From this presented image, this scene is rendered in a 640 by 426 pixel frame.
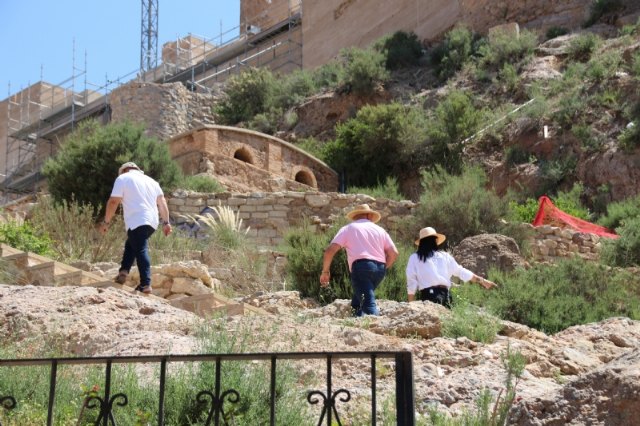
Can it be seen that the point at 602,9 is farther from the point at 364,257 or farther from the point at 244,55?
the point at 364,257

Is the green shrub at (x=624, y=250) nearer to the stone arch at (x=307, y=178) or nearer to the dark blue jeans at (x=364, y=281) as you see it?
the dark blue jeans at (x=364, y=281)

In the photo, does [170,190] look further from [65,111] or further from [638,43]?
[65,111]

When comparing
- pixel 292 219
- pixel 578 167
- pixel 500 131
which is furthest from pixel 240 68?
pixel 292 219

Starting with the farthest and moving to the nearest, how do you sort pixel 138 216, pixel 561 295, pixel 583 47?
pixel 583 47
pixel 561 295
pixel 138 216

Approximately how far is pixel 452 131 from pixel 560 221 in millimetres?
6621

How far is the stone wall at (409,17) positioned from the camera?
3106 cm

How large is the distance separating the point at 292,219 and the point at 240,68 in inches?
868

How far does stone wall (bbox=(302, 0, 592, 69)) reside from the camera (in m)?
31.1

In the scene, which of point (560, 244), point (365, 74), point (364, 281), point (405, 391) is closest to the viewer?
point (405, 391)

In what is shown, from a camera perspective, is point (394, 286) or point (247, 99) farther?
point (247, 99)

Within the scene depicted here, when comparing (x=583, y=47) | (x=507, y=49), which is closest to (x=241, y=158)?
(x=507, y=49)

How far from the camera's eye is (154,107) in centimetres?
3002

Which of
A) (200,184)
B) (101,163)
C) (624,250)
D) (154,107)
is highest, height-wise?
(154,107)

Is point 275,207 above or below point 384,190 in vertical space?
below
